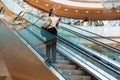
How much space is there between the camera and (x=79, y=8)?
73.7 ft

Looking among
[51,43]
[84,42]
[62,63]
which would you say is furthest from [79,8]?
[62,63]

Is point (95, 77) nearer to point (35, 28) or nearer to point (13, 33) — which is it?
point (35, 28)

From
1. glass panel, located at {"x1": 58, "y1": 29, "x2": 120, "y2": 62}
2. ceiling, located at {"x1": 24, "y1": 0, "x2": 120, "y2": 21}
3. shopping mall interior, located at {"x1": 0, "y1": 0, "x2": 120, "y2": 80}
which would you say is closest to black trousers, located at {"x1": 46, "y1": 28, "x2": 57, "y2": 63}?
shopping mall interior, located at {"x1": 0, "y1": 0, "x2": 120, "y2": 80}

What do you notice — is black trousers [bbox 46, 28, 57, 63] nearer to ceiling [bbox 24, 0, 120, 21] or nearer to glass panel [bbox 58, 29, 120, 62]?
glass panel [bbox 58, 29, 120, 62]

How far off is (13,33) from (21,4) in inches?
643

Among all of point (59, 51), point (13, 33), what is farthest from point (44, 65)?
point (13, 33)

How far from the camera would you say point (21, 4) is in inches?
982

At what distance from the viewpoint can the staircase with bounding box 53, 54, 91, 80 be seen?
5.11 m

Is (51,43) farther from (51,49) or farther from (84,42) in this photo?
(84,42)

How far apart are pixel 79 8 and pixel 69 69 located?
1704cm

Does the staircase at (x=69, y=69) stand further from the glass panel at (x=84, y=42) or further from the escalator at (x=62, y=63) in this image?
the glass panel at (x=84, y=42)

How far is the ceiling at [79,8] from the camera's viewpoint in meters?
22.0

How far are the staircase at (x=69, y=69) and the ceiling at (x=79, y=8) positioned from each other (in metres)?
15.9

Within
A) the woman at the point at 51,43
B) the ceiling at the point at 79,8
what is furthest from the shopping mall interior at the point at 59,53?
the ceiling at the point at 79,8
